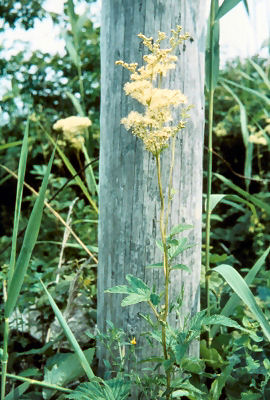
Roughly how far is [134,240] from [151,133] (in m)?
0.49

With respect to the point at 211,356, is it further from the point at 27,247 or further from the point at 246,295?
the point at 27,247

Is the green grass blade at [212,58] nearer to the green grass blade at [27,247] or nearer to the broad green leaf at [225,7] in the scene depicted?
the broad green leaf at [225,7]

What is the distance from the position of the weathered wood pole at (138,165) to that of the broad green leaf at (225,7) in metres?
0.09

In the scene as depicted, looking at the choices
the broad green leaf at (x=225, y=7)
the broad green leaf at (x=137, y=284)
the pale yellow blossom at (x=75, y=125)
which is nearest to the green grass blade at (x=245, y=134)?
the broad green leaf at (x=225, y=7)

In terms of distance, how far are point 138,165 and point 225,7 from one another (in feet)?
1.91

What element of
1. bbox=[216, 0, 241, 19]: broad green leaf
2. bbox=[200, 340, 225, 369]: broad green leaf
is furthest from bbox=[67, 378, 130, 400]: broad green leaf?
bbox=[216, 0, 241, 19]: broad green leaf

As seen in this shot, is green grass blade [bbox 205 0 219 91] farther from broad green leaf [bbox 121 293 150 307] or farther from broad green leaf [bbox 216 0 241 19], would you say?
broad green leaf [bbox 121 293 150 307]

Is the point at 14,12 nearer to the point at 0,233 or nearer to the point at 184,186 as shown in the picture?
the point at 0,233

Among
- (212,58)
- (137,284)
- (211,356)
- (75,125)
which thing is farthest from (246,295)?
(75,125)

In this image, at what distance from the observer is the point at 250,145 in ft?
7.18

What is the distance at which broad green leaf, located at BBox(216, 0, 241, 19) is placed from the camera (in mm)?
1522

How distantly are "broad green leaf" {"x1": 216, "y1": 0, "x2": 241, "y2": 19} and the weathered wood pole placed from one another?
0.09m

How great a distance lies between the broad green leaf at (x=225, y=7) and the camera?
4.99 ft

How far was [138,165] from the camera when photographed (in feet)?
5.07
